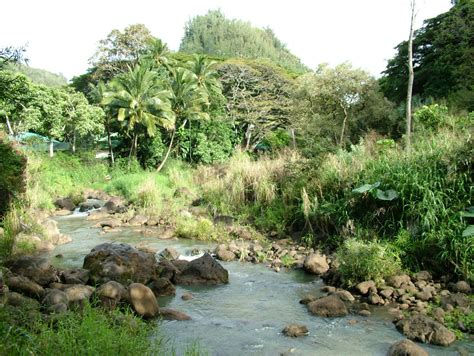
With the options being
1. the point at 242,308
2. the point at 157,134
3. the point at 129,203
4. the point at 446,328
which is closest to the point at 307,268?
the point at 242,308

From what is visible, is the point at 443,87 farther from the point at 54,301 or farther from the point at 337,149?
the point at 54,301

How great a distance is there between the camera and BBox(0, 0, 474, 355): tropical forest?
19.5ft

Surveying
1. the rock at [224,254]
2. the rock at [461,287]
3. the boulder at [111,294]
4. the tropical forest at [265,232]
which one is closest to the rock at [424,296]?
the tropical forest at [265,232]

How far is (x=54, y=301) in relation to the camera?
6320mm

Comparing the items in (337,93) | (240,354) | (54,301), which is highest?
(337,93)

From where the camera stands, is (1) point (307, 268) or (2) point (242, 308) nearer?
(2) point (242, 308)

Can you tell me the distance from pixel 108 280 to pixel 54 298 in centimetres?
164

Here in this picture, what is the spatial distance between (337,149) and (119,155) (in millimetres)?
18796

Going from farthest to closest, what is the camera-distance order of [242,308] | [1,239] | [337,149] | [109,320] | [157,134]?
[157,134] < [337,149] < [1,239] < [242,308] < [109,320]

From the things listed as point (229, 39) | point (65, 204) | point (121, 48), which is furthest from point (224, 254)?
point (229, 39)

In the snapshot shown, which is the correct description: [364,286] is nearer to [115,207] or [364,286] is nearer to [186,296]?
[186,296]

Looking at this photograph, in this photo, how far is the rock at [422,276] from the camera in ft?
26.4

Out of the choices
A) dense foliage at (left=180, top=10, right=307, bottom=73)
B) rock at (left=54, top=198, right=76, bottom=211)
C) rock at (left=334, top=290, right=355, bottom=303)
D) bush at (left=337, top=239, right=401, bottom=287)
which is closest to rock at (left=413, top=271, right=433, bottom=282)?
bush at (left=337, top=239, right=401, bottom=287)

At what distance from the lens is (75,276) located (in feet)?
26.6
